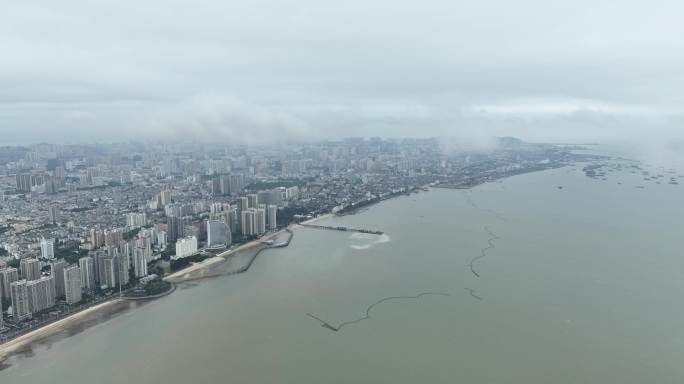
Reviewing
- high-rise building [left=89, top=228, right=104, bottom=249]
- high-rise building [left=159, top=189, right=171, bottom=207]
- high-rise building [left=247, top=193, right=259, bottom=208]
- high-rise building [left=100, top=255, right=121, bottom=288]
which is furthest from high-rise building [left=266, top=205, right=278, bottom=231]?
high-rise building [left=159, top=189, right=171, bottom=207]

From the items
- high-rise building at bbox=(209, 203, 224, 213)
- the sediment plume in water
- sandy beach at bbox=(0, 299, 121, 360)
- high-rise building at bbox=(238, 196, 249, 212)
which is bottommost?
sandy beach at bbox=(0, 299, 121, 360)

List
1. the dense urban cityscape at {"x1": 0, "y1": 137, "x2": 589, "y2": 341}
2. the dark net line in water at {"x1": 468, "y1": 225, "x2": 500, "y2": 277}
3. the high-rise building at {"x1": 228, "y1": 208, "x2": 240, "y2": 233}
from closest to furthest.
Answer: the dense urban cityscape at {"x1": 0, "y1": 137, "x2": 589, "y2": 341} < the dark net line in water at {"x1": 468, "y1": 225, "x2": 500, "y2": 277} < the high-rise building at {"x1": 228, "y1": 208, "x2": 240, "y2": 233}

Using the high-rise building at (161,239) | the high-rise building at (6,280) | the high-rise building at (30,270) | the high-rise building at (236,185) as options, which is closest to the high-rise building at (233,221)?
the high-rise building at (161,239)

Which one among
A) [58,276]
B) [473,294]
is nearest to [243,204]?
[58,276]

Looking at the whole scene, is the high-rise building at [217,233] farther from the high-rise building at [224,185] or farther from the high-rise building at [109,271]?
the high-rise building at [224,185]

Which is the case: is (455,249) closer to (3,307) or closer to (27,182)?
(3,307)

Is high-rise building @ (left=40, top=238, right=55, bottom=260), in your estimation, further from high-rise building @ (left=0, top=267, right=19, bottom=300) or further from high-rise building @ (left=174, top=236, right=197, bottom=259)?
high-rise building @ (left=174, top=236, right=197, bottom=259)

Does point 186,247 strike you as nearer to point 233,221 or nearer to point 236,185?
point 233,221

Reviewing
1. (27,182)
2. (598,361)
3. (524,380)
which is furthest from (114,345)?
(27,182)
